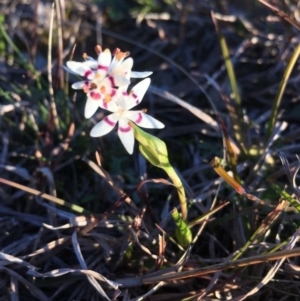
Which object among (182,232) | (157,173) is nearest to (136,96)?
(182,232)

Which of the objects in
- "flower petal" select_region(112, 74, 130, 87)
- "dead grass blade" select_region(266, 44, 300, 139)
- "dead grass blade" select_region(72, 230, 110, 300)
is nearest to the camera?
"flower petal" select_region(112, 74, 130, 87)

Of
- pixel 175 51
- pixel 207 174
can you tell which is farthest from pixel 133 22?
pixel 207 174

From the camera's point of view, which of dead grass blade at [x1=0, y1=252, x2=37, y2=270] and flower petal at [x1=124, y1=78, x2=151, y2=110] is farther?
dead grass blade at [x1=0, y1=252, x2=37, y2=270]

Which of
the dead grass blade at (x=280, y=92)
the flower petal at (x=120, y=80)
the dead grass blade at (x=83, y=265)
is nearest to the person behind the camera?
the flower petal at (x=120, y=80)

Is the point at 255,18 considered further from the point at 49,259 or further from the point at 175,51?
the point at 49,259

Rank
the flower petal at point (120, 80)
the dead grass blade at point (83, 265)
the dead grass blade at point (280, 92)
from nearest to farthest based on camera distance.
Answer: the flower petal at point (120, 80), the dead grass blade at point (83, 265), the dead grass blade at point (280, 92)

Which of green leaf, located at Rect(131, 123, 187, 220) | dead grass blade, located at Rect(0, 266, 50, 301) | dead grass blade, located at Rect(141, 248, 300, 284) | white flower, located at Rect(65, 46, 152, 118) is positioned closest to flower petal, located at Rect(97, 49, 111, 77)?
white flower, located at Rect(65, 46, 152, 118)

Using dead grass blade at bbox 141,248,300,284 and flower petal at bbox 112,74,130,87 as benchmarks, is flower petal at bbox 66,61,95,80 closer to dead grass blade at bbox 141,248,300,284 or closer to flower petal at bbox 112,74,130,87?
flower petal at bbox 112,74,130,87

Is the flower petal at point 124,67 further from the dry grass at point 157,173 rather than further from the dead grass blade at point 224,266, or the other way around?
the dead grass blade at point 224,266

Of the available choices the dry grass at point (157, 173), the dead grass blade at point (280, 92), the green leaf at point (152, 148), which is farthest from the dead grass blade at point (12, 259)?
the dead grass blade at point (280, 92)
